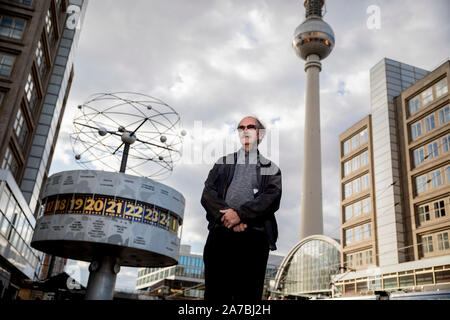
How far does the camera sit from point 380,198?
4988cm

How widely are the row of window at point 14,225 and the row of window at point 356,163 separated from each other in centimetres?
4240

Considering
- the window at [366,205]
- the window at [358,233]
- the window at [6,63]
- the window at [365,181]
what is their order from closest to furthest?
1. the window at [6,63]
2. the window at [366,205]
3. the window at [358,233]
4. the window at [365,181]

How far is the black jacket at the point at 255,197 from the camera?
18.5 feet

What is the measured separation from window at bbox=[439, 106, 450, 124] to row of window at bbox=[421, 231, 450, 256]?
11.8 metres

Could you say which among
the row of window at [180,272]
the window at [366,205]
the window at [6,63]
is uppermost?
the window at [6,63]

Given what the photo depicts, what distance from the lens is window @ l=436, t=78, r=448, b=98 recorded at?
143ft

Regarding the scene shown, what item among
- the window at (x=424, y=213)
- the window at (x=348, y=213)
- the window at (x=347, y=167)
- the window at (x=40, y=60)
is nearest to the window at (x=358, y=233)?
the window at (x=348, y=213)

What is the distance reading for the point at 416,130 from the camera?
156 feet

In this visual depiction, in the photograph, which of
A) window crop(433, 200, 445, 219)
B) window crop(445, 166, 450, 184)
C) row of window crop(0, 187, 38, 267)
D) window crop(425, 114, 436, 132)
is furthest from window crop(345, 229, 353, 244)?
row of window crop(0, 187, 38, 267)

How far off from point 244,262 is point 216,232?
0.57 m

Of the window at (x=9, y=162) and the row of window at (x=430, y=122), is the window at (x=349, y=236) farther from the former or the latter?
the window at (x=9, y=162)

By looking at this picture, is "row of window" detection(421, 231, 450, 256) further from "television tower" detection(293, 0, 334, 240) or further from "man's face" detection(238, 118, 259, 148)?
"television tower" detection(293, 0, 334, 240)
